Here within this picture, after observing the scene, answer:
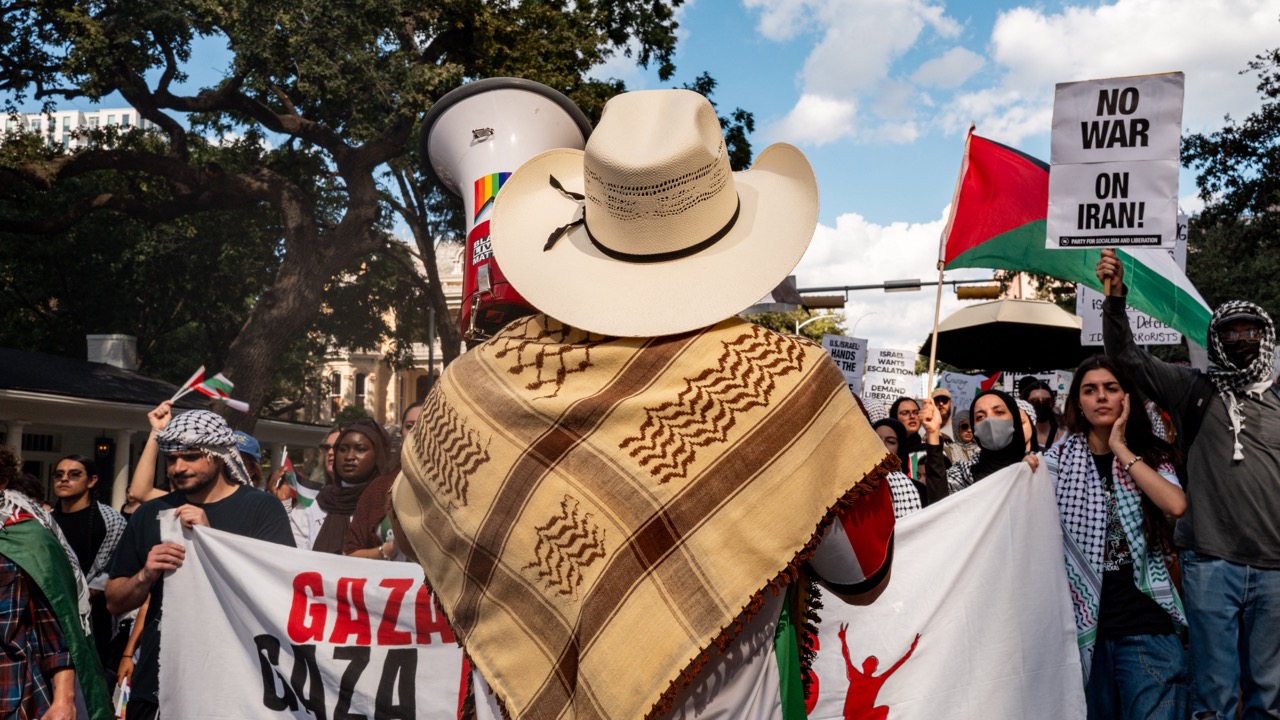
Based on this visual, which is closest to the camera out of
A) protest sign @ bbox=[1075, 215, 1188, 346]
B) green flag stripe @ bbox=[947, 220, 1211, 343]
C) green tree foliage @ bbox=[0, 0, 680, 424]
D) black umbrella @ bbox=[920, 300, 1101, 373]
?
green flag stripe @ bbox=[947, 220, 1211, 343]

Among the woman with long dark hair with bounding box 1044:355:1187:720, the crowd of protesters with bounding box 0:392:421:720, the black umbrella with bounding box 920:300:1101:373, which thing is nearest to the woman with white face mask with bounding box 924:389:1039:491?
the woman with long dark hair with bounding box 1044:355:1187:720

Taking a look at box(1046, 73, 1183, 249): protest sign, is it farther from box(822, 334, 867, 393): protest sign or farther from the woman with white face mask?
box(822, 334, 867, 393): protest sign

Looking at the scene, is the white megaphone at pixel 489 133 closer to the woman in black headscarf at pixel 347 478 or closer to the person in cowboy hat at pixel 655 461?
the person in cowboy hat at pixel 655 461

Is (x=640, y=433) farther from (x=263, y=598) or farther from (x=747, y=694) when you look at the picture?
(x=263, y=598)

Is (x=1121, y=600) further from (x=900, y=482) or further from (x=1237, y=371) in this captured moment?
(x=900, y=482)

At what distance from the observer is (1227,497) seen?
5.14m

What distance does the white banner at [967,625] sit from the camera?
4.80 m

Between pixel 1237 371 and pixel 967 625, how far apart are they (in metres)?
1.67

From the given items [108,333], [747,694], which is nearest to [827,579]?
[747,694]

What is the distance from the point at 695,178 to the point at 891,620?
3.19 metres

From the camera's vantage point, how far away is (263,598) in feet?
16.4

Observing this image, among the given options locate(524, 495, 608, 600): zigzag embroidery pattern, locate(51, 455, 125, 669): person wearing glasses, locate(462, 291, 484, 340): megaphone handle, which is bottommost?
locate(51, 455, 125, 669): person wearing glasses

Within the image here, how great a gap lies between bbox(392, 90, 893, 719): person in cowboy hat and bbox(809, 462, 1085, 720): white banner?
271 cm

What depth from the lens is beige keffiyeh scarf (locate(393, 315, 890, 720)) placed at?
2.08 m
